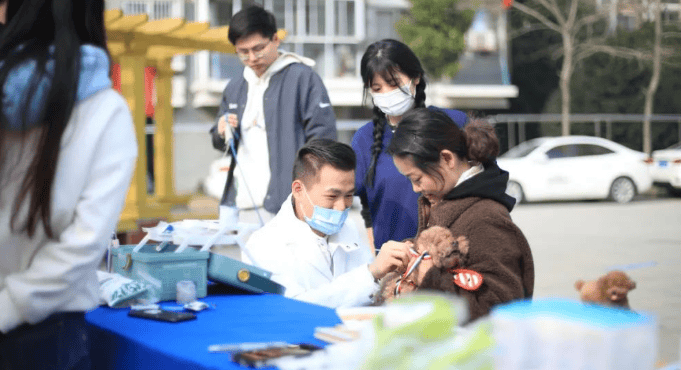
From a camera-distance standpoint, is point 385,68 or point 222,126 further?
point 222,126

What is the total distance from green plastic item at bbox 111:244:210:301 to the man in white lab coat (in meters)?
0.38

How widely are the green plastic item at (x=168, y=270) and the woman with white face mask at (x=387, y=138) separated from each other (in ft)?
3.76

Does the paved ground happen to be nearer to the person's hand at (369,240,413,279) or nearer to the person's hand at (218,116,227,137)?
the person's hand at (369,240,413,279)

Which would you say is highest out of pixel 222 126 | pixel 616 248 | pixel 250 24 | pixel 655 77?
pixel 250 24

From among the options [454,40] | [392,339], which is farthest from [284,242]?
[454,40]

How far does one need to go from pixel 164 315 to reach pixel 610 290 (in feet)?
4.12

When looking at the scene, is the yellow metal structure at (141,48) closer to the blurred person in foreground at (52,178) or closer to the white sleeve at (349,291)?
the white sleeve at (349,291)

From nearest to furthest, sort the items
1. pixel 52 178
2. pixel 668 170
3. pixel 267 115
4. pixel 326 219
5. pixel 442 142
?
pixel 52 178 < pixel 442 142 < pixel 326 219 < pixel 267 115 < pixel 668 170

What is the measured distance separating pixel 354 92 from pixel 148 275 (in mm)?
23820

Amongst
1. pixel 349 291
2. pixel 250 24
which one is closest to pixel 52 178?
pixel 349 291

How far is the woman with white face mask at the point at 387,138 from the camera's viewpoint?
3.84m

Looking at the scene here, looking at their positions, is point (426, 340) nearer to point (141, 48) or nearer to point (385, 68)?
point (385, 68)

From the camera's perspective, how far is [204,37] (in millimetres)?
9477

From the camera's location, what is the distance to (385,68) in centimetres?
387
